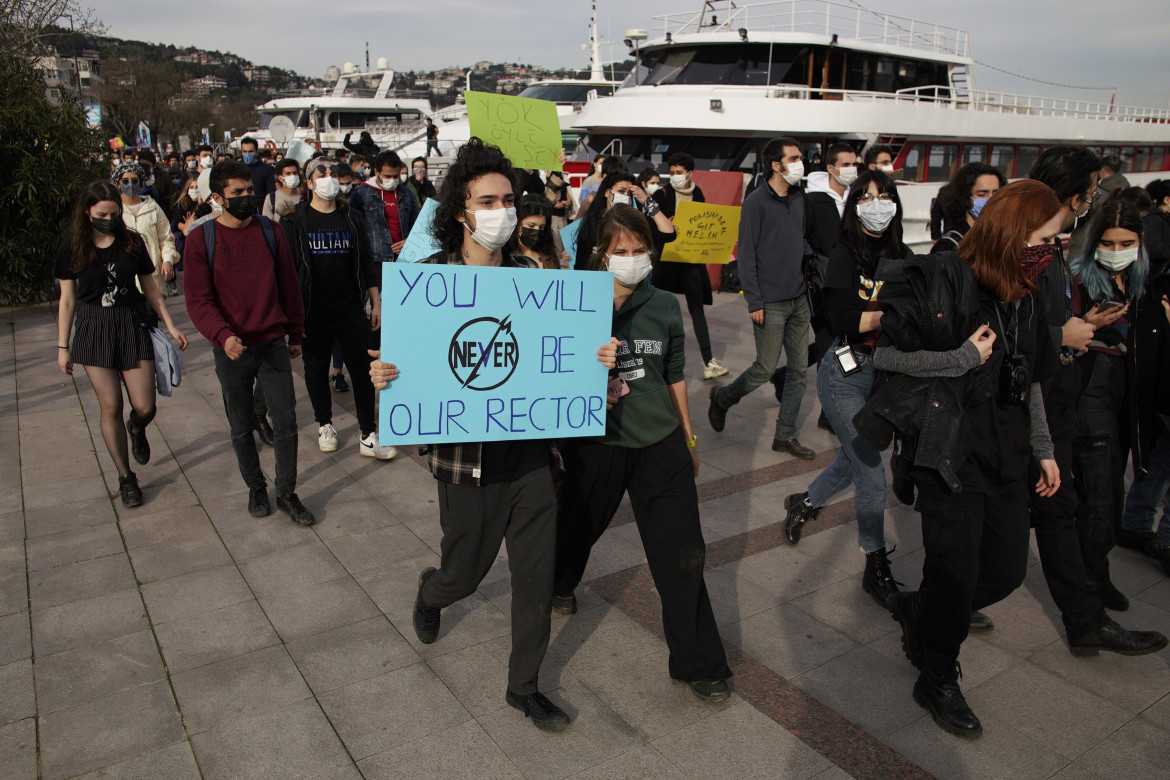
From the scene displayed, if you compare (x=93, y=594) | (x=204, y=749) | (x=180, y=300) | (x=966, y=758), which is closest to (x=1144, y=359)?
(x=966, y=758)

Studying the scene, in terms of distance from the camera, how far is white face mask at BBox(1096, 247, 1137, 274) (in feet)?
12.6

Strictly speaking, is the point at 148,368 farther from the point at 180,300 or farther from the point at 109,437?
the point at 180,300

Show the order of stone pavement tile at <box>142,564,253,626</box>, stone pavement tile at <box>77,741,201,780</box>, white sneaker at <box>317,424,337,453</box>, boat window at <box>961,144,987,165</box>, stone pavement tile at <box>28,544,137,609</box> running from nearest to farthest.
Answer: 1. stone pavement tile at <box>77,741,201,780</box>
2. stone pavement tile at <box>142,564,253,626</box>
3. stone pavement tile at <box>28,544,137,609</box>
4. white sneaker at <box>317,424,337,453</box>
5. boat window at <box>961,144,987,165</box>

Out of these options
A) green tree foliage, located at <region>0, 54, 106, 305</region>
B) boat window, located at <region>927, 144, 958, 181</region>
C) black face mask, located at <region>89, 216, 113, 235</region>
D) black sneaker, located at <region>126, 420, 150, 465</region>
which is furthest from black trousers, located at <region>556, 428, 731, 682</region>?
boat window, located at <region>927, 144, 958, 181</region>

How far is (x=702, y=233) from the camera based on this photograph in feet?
26.7

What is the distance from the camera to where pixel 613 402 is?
3.26 m

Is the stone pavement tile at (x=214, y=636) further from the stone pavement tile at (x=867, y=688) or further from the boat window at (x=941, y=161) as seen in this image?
the boat window at (x=941, y=161)

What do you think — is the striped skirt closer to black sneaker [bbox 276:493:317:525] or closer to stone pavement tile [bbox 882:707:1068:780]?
black sneaker [bbox 276:493:317:525]

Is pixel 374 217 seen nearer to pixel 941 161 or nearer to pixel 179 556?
pixel 179 556

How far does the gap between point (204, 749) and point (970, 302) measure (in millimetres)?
3137

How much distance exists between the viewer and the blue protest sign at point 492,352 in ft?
9.46

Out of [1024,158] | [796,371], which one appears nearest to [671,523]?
[796,371]

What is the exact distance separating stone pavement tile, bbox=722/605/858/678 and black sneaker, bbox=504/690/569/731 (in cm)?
98

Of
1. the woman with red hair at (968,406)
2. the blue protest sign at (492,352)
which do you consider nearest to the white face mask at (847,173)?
the woman with red hair at (968,406)
